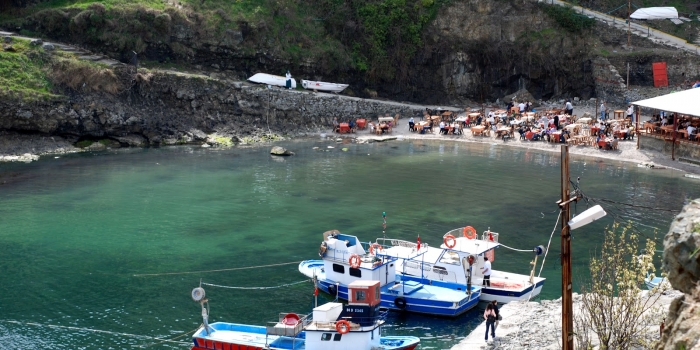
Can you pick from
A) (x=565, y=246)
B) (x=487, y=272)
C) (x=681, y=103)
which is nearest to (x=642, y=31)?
(x=681, y=103)

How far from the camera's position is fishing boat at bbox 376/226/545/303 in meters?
32.0

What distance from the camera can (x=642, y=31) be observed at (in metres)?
72.1

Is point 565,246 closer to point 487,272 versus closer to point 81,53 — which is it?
point 487,272

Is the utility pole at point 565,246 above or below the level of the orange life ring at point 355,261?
above

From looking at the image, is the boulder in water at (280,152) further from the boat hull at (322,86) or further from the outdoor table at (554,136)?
the outdoor table at (554,136)

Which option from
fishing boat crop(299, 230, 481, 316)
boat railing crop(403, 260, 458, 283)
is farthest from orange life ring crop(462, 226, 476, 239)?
fishing boat crop(299, 230, 481, 316)

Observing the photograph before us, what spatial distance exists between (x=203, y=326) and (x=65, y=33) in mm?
47128

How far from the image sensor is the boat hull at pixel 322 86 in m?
69.5

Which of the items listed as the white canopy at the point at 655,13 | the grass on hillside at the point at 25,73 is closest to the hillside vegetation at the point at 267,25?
the grass on hillside at the point at 25,73

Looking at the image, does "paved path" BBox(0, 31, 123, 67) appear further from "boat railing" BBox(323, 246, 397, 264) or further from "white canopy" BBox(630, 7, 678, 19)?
"white canopy" BBox(630, 7, 678, 19)

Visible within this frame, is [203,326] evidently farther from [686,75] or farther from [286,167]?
[686,75]

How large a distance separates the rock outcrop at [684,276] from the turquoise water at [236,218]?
13.4m

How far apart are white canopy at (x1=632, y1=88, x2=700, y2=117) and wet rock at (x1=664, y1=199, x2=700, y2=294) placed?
3226 cm

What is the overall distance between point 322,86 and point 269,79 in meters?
4.41
